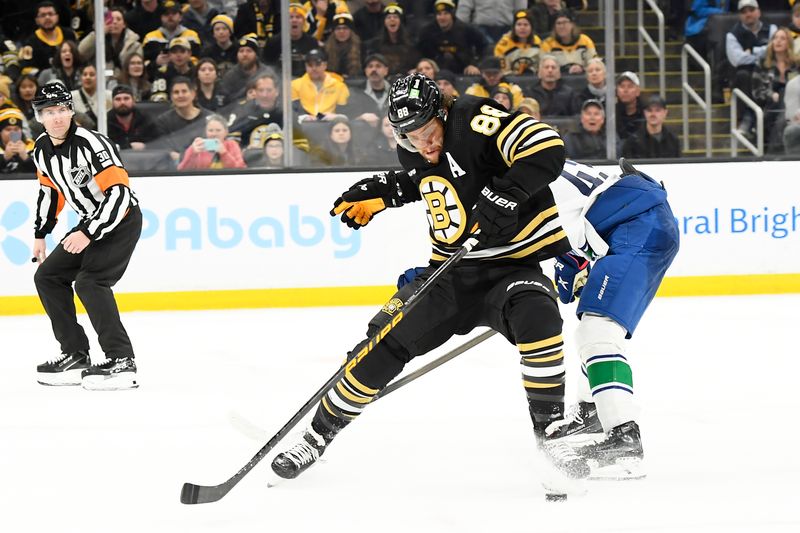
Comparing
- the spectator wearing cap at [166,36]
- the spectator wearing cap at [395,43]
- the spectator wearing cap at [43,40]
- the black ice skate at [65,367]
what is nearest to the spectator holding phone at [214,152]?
the spectator wearing cap at [166,36]

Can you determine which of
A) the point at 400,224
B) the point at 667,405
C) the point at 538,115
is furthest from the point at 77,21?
the point at 667,405

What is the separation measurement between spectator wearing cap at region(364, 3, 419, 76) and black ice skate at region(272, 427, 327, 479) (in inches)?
159

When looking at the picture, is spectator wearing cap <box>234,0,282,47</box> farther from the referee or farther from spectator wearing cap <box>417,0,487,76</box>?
the referee

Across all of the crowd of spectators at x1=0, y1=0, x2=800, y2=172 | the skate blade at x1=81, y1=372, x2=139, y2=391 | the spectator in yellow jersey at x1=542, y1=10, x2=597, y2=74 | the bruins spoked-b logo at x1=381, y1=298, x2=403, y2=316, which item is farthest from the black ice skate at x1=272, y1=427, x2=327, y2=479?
the spectator in yellow jersey at x1=542, y1=10, x2=597, y2=74

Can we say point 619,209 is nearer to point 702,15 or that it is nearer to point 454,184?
point 454,184

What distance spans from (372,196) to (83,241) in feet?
5.02

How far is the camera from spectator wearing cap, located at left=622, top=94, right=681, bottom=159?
21.5 feet

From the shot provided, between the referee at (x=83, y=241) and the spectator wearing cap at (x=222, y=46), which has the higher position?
the spectator wearing cap at (x=222, y=46)

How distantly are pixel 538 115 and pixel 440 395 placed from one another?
309 cm

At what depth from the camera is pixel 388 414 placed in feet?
11.6

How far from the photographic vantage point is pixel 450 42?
6.68 m

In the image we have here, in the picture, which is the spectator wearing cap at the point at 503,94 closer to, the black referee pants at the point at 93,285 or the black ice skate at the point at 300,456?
the black referee pants at the point at 93,285

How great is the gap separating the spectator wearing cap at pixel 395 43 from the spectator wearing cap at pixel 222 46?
796 millimetres

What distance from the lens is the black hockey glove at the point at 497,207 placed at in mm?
2541
